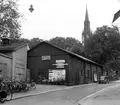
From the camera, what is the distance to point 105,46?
183 ft

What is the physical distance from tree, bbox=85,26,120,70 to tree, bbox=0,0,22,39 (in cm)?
3260

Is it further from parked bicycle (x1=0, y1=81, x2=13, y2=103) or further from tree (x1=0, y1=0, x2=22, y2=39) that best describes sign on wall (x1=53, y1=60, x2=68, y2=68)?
parked bicycle (x1=0, y1=81, x2=13, y2=103)

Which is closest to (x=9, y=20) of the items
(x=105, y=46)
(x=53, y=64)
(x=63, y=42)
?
(x=53, y=64)

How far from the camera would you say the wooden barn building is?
31.3 m

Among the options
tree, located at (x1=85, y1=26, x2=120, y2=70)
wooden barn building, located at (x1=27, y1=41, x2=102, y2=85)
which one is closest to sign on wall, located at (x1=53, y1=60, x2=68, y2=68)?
wooden barn building, located at (x1=27, y1=41, x2=102, y2=85)

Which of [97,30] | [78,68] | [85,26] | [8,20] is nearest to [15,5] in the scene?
[8,20]

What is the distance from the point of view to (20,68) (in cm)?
2722

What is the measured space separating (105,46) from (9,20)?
115 feet

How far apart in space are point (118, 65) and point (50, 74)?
31407 millimetres

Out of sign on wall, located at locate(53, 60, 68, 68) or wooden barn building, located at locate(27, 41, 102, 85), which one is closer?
wooden barn building, located at locate(27, 41, 102, 85)

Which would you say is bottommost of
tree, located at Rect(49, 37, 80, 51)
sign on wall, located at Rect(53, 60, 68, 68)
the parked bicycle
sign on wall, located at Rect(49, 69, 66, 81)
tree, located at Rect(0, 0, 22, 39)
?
the parked bicycle

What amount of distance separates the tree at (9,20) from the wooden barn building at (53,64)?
701 centimetres

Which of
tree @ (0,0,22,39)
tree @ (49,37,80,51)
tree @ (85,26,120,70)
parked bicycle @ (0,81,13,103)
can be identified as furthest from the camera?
tree @ (49,37,80,51)

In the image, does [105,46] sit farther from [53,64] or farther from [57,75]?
[57,75]
